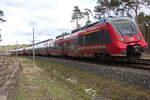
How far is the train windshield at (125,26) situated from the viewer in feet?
42.1

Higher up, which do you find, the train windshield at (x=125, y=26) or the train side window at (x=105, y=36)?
the train windshield at (x=125, y=26)

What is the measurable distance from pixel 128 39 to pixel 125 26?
1.09 m

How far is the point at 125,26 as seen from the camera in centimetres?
1316

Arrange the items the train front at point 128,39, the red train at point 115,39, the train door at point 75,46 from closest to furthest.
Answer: the train front at point 128,39
the red train at point 115,39
the train door at point 75,46

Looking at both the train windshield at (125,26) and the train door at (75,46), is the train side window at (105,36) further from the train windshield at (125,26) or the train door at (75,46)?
the train door at (75,46)

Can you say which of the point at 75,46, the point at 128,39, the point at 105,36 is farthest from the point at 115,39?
the point at 75,46

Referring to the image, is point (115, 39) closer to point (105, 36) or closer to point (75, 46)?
point (105, 36)

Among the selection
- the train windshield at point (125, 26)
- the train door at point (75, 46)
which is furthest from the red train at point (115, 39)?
the train door at point (75, 46)

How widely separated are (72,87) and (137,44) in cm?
549

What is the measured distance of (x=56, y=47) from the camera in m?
31.1

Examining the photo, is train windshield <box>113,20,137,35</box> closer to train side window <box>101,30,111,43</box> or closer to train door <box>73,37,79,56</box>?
train side window <box>101,30,111,43</box>

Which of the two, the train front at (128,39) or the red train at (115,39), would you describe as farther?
the red train at (115,39)

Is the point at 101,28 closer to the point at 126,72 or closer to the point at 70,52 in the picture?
the point at 126,72

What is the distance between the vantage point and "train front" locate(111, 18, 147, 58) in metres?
12.2
